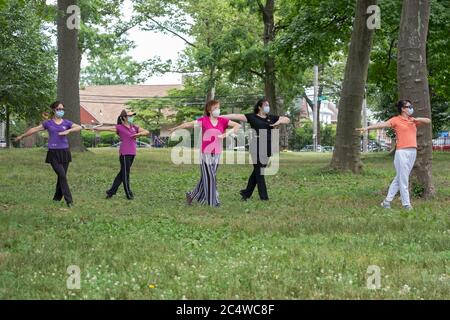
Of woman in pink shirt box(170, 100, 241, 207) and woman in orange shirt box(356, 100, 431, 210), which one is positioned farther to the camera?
woman in pink shirt box(170, 100, 241, 207)

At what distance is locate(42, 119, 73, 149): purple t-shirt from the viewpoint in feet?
40.7

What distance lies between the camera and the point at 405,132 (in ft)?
39.2

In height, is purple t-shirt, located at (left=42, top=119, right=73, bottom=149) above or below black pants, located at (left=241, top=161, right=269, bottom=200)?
above

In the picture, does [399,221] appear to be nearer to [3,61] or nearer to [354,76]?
[354,76]

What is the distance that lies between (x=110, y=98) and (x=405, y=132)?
76.0 metres

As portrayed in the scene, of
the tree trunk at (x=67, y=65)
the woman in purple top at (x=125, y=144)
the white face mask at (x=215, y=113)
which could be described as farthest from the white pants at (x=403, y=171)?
the tree trunk at (x=67, y=65)

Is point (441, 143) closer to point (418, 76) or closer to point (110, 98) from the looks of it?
point (110, 98)

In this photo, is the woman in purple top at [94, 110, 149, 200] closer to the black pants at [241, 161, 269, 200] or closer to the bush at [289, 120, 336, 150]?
the black pants at [241, 161, 269, 200]

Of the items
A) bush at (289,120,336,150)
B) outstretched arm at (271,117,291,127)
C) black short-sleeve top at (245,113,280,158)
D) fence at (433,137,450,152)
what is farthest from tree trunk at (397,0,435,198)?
bush at (289,120,336,150)

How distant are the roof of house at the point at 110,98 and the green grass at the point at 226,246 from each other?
6907 cm

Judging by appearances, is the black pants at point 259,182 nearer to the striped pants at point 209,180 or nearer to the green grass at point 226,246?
the green grass at point 226,246

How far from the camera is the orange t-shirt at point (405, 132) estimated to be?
469 inches

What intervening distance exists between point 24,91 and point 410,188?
1102 inches

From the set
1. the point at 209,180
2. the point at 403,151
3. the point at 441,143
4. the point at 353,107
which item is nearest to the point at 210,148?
the point at 209,180
